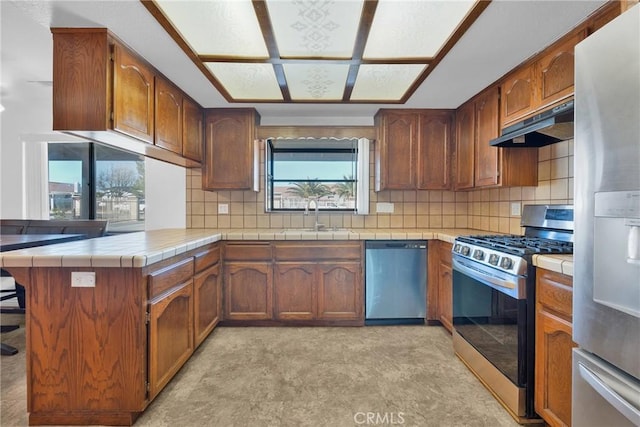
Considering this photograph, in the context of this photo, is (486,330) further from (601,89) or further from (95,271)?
(95,271)

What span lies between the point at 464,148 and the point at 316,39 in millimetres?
1818

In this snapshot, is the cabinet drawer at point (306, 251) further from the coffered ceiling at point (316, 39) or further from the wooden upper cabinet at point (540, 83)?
the wooden upper cabinet at point (540, 83)

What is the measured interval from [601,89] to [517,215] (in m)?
1.80

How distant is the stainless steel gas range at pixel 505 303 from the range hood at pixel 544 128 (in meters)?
0.47

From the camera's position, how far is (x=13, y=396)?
68.1 inches

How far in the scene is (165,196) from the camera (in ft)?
10.6

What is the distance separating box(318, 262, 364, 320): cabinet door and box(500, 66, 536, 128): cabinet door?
1.68 m

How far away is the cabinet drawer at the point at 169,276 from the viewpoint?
1590 mm

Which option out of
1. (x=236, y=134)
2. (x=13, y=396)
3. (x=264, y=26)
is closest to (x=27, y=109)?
(x=236, y=134)

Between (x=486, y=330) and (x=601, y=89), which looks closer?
(x=601, y=89)

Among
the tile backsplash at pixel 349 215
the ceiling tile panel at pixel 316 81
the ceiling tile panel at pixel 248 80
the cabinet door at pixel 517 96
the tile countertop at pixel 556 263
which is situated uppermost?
the ceiling tile panel at pixel 248 80

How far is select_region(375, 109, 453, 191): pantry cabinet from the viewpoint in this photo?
118 inches

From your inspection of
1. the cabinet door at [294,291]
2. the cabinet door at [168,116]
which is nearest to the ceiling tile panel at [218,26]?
the cabinet door at [168,116]

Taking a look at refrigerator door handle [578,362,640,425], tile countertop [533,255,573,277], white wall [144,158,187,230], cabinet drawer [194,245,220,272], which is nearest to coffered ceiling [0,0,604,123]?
white wall [144,158,187,230]
